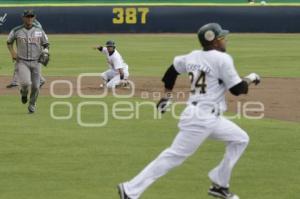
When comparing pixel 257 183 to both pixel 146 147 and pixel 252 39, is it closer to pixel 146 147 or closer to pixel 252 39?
pixel 146 147

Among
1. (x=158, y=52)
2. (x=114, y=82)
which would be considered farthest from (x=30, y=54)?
(x=158, y=52)

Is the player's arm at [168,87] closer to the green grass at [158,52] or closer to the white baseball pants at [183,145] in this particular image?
the white baseball pants at [183,145]

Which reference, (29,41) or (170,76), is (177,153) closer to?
(170,76)

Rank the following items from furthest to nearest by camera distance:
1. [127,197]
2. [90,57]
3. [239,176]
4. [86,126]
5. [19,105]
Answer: [90,57] < [19,105] < [86,126] < [239,176] < [127,197]

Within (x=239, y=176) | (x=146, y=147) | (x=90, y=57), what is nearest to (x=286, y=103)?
(x=146, y=147)

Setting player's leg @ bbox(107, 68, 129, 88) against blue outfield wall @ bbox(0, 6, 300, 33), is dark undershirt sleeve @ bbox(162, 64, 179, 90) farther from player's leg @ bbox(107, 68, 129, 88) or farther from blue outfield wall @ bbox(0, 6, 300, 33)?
blue outfield wall @ bbox(0, 6, 300, 33)

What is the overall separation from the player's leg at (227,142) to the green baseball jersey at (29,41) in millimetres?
8595

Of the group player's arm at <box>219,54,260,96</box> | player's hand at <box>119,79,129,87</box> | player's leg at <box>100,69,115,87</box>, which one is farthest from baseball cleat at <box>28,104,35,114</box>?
player's arm at <box>219,54,260,96</box>

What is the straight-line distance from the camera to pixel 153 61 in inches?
1225

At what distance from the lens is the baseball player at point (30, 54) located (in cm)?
1736

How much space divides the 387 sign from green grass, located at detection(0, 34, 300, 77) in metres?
0.74

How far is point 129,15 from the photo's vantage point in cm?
4350

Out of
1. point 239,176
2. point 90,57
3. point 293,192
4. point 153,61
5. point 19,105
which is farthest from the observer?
point 90,57

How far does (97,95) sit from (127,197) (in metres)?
12.2
